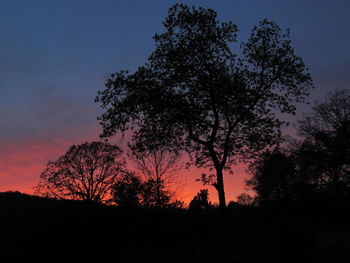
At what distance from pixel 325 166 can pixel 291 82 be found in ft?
67.0

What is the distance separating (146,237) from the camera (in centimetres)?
2612

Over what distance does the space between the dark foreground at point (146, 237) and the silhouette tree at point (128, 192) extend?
1245 millimetres

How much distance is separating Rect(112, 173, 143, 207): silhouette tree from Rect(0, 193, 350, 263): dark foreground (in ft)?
4.08

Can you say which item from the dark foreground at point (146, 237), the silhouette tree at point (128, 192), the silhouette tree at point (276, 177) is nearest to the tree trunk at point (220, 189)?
the dark foreground at point (146, 237)

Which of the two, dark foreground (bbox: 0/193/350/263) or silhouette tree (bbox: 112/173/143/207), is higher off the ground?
silhouette tree (bbox: 112/173/143/207)

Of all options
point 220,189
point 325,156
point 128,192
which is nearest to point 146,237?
point 128,192

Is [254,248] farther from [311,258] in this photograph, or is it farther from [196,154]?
[196,154]

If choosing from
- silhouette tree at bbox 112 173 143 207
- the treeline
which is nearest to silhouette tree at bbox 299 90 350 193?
the treeline

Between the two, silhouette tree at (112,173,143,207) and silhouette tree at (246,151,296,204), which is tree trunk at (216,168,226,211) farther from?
silhouette tree at (246,151,296,204)

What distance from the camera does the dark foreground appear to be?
33.8 feet

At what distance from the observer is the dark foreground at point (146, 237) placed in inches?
405

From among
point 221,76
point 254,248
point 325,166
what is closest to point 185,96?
point 221,76

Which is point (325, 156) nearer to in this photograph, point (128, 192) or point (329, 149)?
point (329, 149)

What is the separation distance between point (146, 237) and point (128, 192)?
479cm
